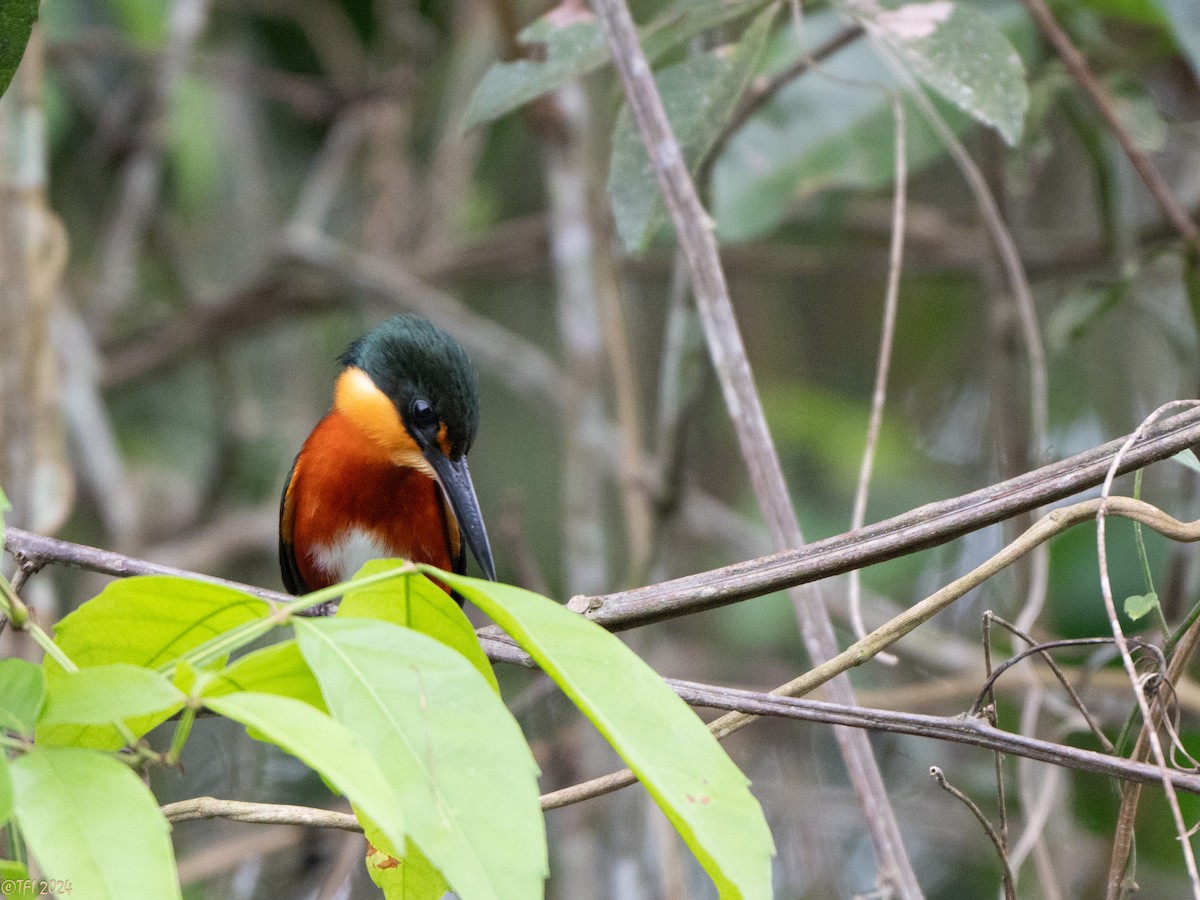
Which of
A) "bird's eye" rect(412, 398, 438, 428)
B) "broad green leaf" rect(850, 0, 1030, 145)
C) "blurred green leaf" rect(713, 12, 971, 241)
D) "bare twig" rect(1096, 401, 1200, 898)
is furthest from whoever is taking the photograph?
"blurred green leaf" rect(713, 12, 971, 241)

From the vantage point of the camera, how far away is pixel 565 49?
7.09 feet

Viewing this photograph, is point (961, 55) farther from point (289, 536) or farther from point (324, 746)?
point (289, 536)

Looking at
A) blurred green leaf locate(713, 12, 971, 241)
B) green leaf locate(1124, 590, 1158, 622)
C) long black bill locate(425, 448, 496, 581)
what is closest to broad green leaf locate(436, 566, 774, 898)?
green leaf locate(1124, 590, 1158, 622)

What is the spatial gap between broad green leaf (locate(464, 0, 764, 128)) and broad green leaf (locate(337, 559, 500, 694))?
1.24 metres

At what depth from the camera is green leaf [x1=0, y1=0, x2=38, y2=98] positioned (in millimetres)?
1288

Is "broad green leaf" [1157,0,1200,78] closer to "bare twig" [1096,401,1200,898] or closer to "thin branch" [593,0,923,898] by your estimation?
"thin branch" [593,0,923,898]

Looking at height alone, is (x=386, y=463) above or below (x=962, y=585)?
below

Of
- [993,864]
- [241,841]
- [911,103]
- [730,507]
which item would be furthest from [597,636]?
[730,507]

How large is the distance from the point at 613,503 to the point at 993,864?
6.94 feet

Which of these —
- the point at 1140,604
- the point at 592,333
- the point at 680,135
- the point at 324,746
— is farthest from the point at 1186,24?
the point at 324,746

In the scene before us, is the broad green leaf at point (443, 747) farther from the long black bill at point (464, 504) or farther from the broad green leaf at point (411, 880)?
the long black bill at point (464, 504)

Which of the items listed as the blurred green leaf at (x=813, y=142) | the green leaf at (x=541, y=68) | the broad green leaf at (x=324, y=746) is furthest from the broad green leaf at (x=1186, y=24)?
the broad green leaf at (x=324, y=746)

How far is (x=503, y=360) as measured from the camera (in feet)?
13.9

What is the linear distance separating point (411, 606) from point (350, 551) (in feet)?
7.18
